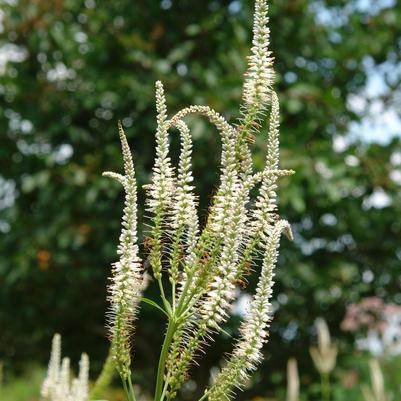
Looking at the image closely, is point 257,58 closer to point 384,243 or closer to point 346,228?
point 346,228

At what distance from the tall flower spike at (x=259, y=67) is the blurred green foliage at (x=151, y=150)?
430cm

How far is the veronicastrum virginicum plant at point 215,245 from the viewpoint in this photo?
1630mm

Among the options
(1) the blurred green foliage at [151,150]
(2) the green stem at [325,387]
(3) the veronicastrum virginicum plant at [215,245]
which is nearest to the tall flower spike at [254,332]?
(3) the veronicastrum virginicum plant at [215,245]

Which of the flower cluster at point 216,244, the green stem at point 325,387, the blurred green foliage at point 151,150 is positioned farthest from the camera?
the blurred green foliage at point 151,150

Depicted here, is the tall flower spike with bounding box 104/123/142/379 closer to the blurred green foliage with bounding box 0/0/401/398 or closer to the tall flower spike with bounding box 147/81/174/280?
the tall flower spike with bounding box 147/81/174/280

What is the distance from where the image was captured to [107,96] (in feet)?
21.8

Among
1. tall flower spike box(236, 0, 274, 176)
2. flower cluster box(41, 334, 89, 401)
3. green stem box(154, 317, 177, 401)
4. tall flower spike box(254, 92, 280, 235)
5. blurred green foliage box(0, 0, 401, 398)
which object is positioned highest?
blurred green foliage box(0, 0, 401, 398)

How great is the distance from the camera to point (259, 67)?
1.75 metres

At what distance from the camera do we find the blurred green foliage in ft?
21.5

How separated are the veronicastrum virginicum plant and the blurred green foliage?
14.3ft

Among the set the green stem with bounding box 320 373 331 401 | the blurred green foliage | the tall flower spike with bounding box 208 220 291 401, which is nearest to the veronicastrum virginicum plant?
the tall flower spike with bounding box 208 220 291 401

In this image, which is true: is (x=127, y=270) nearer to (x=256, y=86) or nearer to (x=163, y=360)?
(x=163, y=360)

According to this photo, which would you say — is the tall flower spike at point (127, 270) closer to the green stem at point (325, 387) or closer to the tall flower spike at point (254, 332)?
the tall flower spike at point (254, 332)

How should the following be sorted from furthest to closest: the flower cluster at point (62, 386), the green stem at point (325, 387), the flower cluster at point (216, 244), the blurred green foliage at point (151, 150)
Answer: the blurred green foliage at point (151, 150), the green stem at point (325, 387), the flower cluster at point (62, 386), the flower cluster at point (216, 244)
